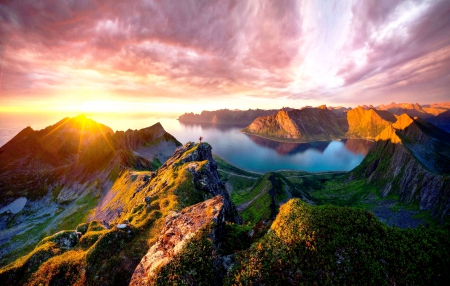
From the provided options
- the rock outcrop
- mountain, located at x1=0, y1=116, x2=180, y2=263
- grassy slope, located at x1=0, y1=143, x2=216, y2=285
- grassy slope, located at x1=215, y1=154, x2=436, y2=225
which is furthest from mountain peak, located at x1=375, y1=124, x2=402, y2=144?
mountain, located at x1=0, y1=116, x2=180, y2=263

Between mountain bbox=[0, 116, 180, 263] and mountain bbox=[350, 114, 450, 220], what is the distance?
141 m

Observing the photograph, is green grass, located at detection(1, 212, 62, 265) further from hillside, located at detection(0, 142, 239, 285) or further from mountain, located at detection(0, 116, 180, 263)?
hillside, located at detection(0, 142, 239, 285)

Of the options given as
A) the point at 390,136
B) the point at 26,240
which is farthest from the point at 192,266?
the point at 390,136

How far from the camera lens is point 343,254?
14.3m

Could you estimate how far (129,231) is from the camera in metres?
25.4

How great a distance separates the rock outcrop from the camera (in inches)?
660

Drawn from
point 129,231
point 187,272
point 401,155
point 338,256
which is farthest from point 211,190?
point 401,155

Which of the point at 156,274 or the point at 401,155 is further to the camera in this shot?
the point at 401,155

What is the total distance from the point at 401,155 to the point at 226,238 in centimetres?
15692

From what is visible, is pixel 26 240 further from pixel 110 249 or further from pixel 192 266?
pixel 192 266

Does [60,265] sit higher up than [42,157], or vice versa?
[60,265]

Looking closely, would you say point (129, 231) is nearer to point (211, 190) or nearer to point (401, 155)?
point (211, 190)

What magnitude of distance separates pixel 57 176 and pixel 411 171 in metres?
230

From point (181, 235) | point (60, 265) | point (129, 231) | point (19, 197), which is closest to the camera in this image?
point (181, 235)
